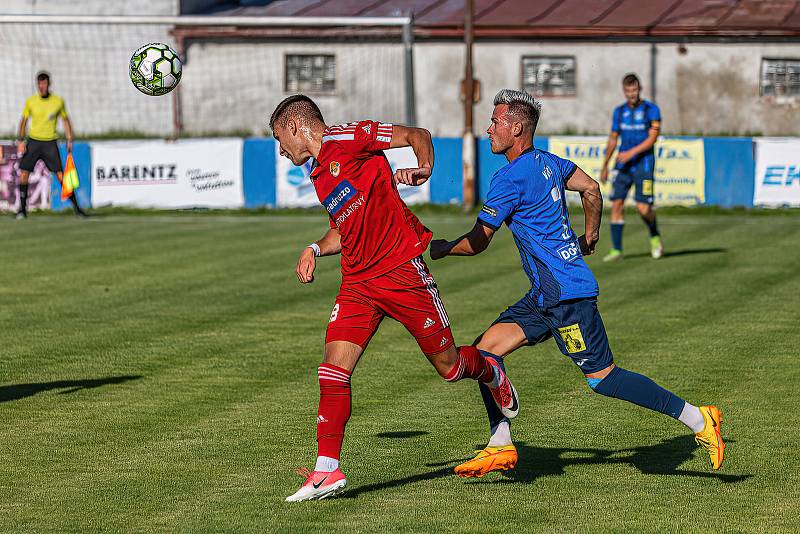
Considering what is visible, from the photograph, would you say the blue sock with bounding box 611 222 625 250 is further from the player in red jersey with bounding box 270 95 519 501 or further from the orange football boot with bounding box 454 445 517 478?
the player in red jersey with bounding box 270 95 519 501

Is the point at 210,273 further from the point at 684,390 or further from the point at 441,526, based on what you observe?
the point at 441,526

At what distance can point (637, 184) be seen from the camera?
58.9ft

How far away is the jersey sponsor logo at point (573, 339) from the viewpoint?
278 inches

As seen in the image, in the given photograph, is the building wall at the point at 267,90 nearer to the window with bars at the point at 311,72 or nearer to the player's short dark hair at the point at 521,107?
the window with bars at the point at 311,72

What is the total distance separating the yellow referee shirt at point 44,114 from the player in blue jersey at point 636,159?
10653mm

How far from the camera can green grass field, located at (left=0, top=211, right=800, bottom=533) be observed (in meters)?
6.61

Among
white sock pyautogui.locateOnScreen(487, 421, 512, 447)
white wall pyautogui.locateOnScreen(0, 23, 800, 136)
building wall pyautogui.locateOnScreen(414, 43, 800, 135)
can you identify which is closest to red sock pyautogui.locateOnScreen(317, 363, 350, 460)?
white sock pyautogui.locateOnScreen(487, 421, 512, 447)

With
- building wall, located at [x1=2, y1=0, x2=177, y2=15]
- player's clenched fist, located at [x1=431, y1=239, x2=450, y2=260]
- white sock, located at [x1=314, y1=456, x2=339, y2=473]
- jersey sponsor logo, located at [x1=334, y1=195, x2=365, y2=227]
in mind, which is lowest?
white sock, located at [x1=314, y1=456, x2=339, y2=473]

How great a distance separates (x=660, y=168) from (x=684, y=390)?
53.9ft

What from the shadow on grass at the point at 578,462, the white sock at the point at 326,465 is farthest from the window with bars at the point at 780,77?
the white sock at the point at 326,465

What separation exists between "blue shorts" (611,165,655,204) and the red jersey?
440 inches

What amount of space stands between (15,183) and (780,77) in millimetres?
21753

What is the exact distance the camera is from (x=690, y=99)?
37969mm

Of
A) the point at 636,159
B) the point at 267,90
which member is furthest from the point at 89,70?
the point at 636,159
